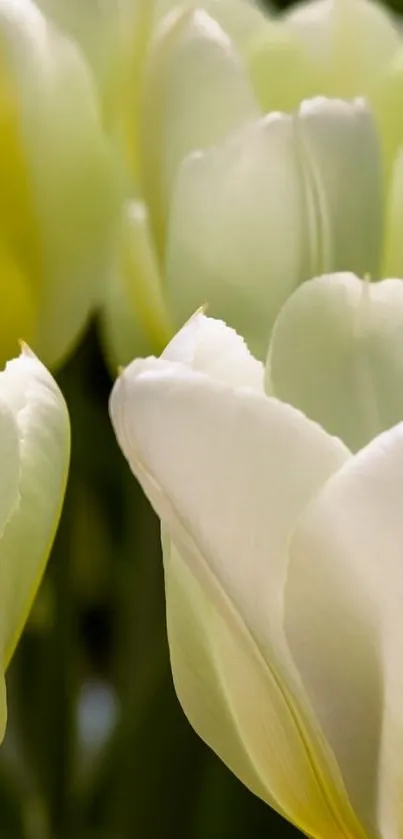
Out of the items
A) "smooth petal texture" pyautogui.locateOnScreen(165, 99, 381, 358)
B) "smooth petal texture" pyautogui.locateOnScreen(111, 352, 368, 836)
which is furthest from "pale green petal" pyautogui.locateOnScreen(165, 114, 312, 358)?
"smooth petal texture" pyautogui.locateOnScreen(111, 352, 368, 836)

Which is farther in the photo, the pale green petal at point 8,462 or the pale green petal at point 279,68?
the pale green petal at point 279,68

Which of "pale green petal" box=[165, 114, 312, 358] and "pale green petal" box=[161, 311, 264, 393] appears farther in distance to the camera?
"pale green petal" box=[165, 114, 312, 358]

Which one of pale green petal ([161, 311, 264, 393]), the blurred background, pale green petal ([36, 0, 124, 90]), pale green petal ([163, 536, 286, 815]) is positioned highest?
pale green petal ([36, 0, 124, 90])

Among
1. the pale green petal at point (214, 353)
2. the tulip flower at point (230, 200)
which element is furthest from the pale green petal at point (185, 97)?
the pale green petal at point (214, 353)

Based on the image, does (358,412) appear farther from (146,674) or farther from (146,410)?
(146,674)

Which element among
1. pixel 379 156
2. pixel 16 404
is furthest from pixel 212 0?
pixel 16 404

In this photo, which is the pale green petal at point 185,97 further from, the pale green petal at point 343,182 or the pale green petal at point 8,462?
the pale green petal at point 8,462

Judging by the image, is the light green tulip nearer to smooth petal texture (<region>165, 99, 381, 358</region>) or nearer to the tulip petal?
smooth petal texture (<region>165, 99, 381, 358</region>)

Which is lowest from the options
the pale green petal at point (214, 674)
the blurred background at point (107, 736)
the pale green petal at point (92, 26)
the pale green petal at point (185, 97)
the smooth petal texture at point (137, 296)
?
the blurred background at point (107, 736)
